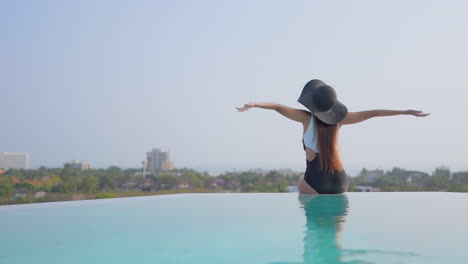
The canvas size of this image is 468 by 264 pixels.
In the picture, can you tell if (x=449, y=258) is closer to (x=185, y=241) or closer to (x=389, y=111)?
(x=185, y=241)

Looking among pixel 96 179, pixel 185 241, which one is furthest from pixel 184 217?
pixel 96 179

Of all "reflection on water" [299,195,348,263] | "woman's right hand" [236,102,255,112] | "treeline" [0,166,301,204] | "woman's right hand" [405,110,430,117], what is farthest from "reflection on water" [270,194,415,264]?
"treeline" [0,166,301,204]

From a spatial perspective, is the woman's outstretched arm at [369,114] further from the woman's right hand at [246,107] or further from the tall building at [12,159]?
the tall building at [12,159]

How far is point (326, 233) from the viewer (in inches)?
144

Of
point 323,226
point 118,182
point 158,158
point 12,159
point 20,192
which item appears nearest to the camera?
point 323,226

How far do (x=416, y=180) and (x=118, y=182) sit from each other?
25241mm

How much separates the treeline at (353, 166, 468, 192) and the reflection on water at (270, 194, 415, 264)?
2412 cm

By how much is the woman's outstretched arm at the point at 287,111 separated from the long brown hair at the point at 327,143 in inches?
7.3

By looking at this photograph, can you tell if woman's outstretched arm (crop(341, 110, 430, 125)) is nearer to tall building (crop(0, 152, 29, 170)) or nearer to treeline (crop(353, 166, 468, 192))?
treeline (crop(353, 166, 468, 192))

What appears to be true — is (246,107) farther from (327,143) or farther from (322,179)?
(322,179)

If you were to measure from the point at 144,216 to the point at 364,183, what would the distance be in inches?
1134

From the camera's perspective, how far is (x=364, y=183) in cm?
3167

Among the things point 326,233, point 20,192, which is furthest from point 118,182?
point 326,233

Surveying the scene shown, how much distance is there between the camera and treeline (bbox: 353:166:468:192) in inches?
1117
